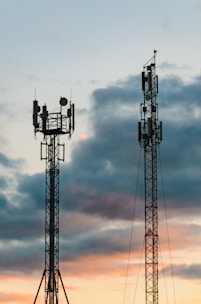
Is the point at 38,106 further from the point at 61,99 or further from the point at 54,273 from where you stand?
the point at 54,273

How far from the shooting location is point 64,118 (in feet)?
608

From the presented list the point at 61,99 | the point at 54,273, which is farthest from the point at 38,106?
the point at 54,273

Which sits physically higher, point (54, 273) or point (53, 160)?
point (53, 160)

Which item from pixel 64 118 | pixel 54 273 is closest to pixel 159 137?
pixel 64 118

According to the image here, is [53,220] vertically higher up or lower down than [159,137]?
lower down

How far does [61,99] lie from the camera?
610 feet

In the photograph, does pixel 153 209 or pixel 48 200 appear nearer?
pixel 48 200

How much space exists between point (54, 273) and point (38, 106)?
29.5 m

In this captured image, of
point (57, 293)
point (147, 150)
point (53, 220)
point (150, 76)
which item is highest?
point (150, 76)

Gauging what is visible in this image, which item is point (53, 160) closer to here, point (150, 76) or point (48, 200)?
point (48, 200)

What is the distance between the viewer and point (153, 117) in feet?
646

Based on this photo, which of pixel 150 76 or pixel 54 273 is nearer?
pixel 54 273

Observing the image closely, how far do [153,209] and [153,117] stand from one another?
17.3 m

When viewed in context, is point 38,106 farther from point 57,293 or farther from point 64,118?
point 57,293
